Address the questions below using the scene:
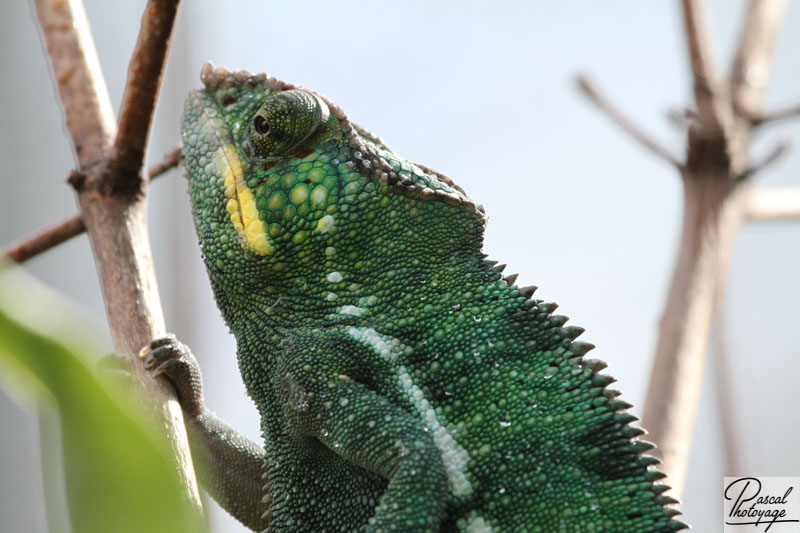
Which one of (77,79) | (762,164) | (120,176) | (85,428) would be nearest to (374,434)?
(120,176)

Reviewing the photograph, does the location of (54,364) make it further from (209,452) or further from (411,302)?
(209,452)

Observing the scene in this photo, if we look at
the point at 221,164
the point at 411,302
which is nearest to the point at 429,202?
the point at 411,302

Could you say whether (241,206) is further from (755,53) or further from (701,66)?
(755,53)

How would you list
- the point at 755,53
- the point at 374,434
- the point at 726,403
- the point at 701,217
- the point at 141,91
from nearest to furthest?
the point at 374,434, the point at 141,91, the point at 701,217, the point at 726,403, the point at 755,53

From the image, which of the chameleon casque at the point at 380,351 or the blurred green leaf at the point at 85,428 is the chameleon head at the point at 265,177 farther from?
the blurred green leaf at the point at 85,428

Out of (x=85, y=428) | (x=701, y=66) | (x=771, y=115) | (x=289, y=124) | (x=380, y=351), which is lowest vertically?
(x=85, y=428)

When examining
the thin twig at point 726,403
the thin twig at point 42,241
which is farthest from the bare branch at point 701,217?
the thin twig at point 42,241

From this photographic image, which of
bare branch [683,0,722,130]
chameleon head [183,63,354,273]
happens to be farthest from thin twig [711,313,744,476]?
chameleon head [183,63,354,273]
